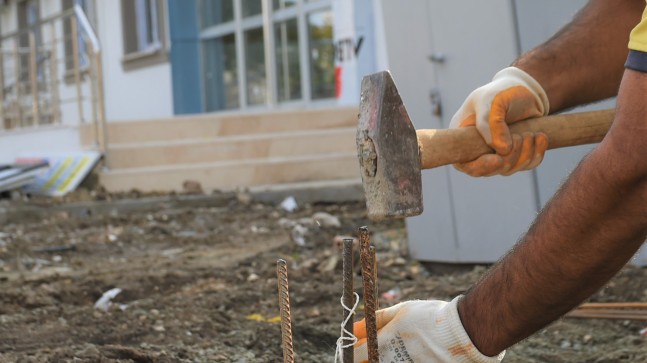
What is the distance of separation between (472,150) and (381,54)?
4.65m

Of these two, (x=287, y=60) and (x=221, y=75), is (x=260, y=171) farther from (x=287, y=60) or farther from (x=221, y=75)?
(x=221, y=75)

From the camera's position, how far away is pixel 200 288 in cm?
413

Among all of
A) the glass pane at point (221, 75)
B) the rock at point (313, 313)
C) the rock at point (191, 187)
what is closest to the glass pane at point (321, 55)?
the glass pane at point (221, 75)

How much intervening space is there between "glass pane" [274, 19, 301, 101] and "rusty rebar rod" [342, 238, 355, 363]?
30.7 ft

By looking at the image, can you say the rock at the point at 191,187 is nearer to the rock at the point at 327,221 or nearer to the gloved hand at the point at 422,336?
the rock at the point at 327,221

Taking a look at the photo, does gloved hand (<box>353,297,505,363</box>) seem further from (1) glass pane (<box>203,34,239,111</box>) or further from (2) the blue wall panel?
(1) glass pane (<box>203,34,239,111</box>)

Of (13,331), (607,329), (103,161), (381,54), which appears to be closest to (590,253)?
(607,329)

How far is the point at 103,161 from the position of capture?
845 centimetres

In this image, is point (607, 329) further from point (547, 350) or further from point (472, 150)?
point (472, 150)

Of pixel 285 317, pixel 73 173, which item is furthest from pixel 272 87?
pixel 285 317

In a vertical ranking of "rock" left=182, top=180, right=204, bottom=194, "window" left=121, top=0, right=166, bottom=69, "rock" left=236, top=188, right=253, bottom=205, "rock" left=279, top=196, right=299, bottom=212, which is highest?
"window" left=121, top=0, right=166, bottom=69

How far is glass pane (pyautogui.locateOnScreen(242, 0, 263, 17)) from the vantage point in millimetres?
11673

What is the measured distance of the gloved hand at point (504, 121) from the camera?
2242 mm

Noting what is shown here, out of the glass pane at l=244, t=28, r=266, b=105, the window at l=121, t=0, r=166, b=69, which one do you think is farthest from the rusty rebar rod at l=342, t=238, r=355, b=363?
the window at l=121, t=0, r=166, b=69
